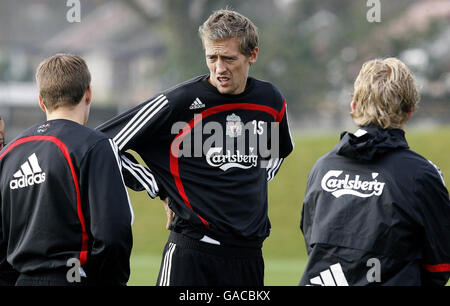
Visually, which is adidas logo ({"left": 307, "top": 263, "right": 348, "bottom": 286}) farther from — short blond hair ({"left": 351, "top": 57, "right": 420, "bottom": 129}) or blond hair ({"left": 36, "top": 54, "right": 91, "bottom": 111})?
blond hair ({"left": 36, "top": 54, "right": 91, "bottom": 111})

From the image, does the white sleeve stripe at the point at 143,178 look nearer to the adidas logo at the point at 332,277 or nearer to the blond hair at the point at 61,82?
the blond hair at the point at 61,82

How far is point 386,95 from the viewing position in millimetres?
3635

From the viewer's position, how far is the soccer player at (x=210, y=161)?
443cm

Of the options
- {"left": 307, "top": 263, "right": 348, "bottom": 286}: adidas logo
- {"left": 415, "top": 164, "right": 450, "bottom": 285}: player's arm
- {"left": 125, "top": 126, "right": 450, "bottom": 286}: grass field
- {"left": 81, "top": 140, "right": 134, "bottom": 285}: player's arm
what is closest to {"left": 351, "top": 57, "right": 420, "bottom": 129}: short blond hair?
{"left": 415, "top": 164, "right": 450, "bottom": 285}: player's arm

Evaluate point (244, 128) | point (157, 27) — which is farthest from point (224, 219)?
point (157, 27)

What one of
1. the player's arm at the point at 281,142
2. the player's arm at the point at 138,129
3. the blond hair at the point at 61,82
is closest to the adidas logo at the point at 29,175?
the blond hair at the point at 61,82

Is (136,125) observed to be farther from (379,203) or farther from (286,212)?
(286,212)

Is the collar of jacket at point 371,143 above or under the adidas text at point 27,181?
above

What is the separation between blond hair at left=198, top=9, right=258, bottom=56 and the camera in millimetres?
4559

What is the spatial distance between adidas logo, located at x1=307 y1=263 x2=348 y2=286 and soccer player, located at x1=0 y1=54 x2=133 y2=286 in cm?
101

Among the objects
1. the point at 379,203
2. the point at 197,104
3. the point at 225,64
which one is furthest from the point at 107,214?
the point at 225,64

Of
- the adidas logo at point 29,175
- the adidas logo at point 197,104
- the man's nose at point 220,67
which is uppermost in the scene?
the man's nose at point 220,67

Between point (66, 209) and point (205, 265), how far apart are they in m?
1.18
